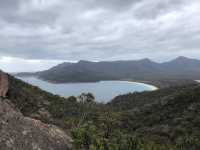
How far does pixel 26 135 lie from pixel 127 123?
55.6 m

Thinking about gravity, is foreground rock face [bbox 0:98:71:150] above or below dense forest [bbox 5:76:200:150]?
above

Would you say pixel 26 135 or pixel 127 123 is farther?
pixel 127 123

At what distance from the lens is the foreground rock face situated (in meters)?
13.4

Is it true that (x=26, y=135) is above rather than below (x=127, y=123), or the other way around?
above

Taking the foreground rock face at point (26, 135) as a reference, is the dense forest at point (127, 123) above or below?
below

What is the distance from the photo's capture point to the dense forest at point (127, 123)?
53.9 feet

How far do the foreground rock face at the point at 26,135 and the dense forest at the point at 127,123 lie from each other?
1.00m

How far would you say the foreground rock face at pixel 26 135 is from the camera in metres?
13.4

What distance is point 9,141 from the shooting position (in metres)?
13.3

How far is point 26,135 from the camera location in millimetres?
14242

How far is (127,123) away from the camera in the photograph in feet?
224

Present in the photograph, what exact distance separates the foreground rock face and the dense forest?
100cm

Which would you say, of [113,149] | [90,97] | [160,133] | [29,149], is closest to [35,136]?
[29,149]

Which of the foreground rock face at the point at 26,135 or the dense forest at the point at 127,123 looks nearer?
the foreground rock face at the point at 26,135
